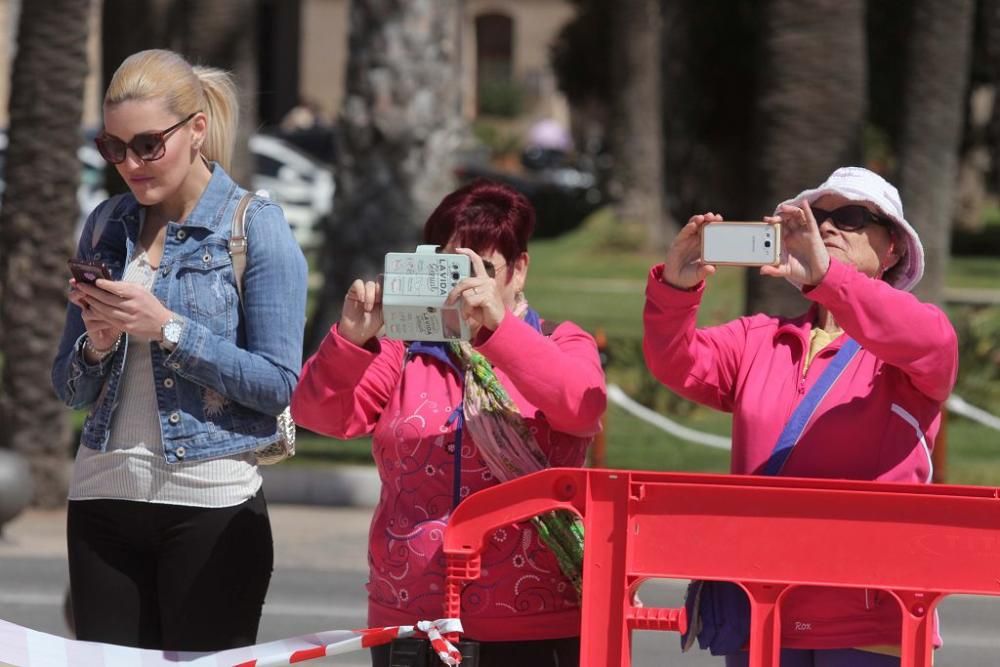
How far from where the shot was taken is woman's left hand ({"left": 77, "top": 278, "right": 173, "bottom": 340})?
367cm

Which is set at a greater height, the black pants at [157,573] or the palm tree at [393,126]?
the palm tree at [393,126]

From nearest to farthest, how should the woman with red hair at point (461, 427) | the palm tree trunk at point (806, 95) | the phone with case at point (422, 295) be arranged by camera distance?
the phone with case at point (422, 295)
the woman with red hair at point (461, 427)
the palm tree trunk at point (806, 95)

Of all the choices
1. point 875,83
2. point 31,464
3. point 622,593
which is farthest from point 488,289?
point 875,83

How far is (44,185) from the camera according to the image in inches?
400

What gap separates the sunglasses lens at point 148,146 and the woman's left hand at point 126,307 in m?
0.30

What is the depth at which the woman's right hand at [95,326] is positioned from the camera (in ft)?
12.2

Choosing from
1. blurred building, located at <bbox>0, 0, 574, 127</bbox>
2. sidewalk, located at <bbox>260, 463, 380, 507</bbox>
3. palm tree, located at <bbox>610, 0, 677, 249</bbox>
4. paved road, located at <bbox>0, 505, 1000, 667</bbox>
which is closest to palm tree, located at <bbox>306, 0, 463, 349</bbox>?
sidewalk, located at <bbox>260, 463, 380, 507</bbox>

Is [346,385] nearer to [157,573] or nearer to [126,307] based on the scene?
[126,307]

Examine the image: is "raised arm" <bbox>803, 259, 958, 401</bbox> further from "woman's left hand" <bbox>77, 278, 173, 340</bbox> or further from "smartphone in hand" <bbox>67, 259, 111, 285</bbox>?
"smartphone in hand" <bbox>67, 259, 111, 285</bbox>

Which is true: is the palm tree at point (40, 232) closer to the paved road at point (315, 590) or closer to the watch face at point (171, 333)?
the paved road at point (315, 590)

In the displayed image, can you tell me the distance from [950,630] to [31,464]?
Result: 5.23 metres

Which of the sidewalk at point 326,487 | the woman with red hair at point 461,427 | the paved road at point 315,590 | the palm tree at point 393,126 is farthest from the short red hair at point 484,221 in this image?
the palm tree at point 393,126

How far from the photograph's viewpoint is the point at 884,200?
149 inches

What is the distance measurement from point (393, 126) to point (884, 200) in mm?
8918
